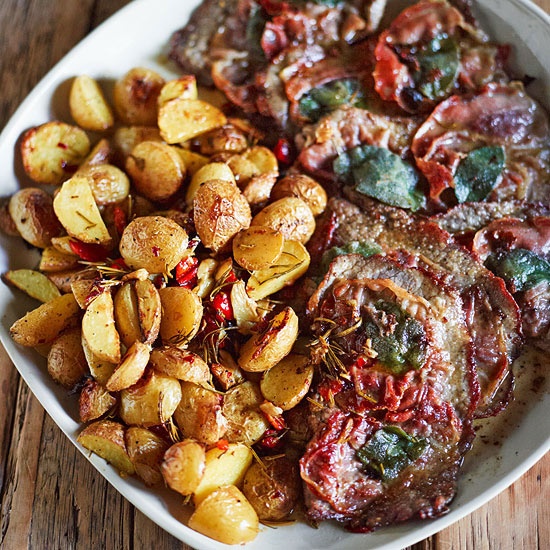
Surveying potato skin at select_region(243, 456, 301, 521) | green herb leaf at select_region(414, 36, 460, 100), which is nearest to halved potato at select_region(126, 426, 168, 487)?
potato skin at select_region(243, 456, 301, 521)

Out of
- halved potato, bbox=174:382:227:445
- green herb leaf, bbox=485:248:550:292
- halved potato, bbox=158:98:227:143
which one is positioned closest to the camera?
halved potato, bbox=174:382:227:445

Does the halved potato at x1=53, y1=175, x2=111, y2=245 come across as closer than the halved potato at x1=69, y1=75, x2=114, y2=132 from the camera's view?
Yes

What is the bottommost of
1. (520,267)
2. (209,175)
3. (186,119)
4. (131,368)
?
(520,267)

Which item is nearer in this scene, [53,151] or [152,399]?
[152,399]

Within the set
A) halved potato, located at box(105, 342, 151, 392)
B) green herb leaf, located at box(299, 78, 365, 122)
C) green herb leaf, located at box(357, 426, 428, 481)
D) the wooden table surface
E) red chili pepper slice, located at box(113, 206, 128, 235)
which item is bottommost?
the wooden table surface

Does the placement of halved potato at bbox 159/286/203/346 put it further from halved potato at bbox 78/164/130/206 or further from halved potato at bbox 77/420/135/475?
halved potato at bbox 78/164/130/206

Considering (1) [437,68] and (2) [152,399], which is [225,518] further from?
(1) [437,68]

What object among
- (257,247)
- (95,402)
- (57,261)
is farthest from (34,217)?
(257,247)
